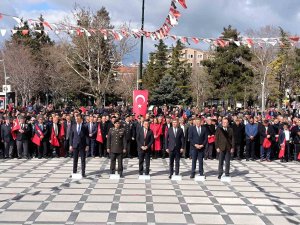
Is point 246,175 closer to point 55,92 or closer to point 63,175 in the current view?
point 63,175

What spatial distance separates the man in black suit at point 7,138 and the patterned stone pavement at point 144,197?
1751mm

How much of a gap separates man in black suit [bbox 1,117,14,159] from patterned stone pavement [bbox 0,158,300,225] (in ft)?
5.74

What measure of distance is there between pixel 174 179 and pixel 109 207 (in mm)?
3670

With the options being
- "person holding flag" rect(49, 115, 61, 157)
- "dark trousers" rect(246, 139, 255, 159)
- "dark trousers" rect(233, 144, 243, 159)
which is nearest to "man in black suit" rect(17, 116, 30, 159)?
"person holding flag" rect(49, 115, 61, 157)

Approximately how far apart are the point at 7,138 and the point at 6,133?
198 millimetres

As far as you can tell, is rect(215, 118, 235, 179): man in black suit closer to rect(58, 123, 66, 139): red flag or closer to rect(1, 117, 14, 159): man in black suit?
rect(58, 123, 66, 139): red flag

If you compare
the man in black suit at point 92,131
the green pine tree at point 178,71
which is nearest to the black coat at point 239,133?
the man in black suit at point 92,131

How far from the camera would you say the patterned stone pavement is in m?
8.47

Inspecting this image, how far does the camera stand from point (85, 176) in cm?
1284

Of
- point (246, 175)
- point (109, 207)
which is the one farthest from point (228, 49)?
point (109, 207)

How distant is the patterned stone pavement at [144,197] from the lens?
8.47 m

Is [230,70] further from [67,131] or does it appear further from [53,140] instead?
[53,140]

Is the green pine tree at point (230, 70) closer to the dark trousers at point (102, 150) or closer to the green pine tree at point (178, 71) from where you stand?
the green pine tree at point (178, 71)

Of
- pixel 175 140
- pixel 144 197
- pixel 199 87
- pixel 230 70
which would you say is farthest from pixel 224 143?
pixel 199 87
